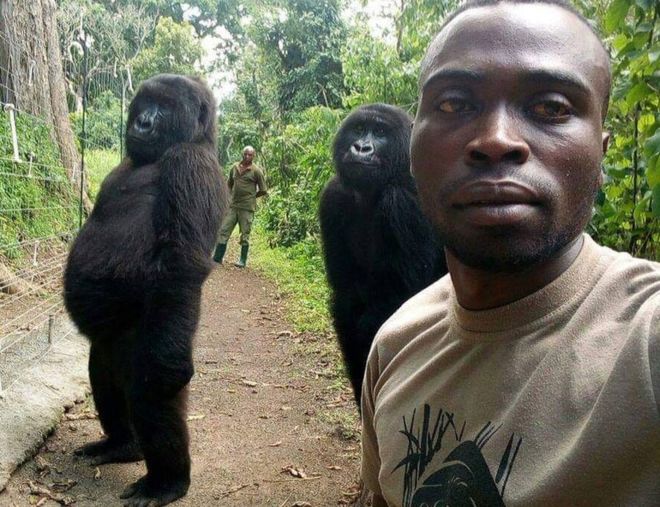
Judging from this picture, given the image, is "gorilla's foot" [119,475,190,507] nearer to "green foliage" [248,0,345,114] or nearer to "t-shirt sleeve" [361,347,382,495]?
"t-shirt sleeve" [361,347,382,495]

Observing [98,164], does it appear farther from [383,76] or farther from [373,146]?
[373,146]

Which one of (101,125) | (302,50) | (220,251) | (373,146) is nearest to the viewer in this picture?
(373,146)

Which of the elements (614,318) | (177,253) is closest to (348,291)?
(177,253)

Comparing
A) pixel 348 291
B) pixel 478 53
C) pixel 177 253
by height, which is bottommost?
pixel 348 291

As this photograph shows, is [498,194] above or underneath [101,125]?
underneath

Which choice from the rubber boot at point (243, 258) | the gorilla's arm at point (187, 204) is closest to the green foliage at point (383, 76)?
the gorilla's arm at point (187, 204)

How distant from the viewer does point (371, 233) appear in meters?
4.15

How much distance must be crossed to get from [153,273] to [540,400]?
2.86m

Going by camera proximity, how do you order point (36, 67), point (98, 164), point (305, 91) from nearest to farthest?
1. point (36, 67)
2. point (98, 164)
3. point (305, 91)

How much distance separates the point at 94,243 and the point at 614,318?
10.8 feet

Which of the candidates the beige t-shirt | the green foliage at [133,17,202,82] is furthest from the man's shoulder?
the green foliage at [133,17,202,82]

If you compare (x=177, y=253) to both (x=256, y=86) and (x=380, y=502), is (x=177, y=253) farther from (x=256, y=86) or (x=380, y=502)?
(x=256, y=86)

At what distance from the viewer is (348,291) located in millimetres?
4246

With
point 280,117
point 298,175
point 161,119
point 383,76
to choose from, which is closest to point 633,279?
point 161,119
